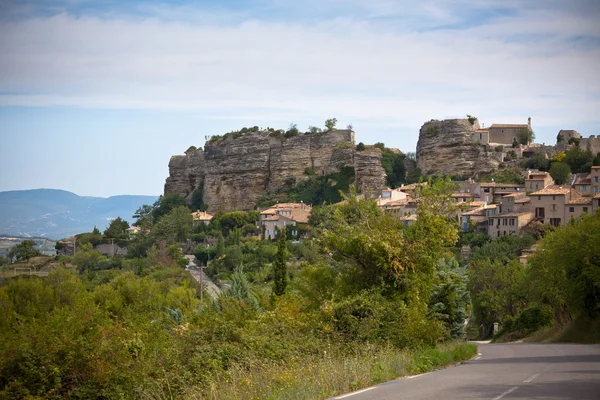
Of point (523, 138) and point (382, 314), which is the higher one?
point (523, 138)

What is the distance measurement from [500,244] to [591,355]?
187 feet

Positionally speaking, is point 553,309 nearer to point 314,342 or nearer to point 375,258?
point 375,258

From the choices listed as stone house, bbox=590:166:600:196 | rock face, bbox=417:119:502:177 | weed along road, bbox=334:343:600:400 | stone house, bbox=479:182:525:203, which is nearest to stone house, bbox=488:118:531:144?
rock face, bbox=417:119:502:177

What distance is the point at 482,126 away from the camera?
403ft

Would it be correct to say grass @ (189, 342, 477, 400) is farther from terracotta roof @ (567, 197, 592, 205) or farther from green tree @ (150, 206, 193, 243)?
green tree @ (150, 206, 193, 243)

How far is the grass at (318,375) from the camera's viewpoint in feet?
42.2

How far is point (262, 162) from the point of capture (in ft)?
422

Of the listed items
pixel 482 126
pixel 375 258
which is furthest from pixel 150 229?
pixel 375 258

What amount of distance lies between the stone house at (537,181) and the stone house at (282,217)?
2652 centimetres

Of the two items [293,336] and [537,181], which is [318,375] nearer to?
[293,336]


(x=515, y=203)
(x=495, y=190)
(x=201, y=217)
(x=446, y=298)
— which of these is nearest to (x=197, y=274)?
(x=515, y=203)

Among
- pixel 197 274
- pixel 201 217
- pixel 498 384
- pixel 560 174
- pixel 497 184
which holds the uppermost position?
pixel 560 174

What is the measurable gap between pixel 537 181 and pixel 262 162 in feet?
154

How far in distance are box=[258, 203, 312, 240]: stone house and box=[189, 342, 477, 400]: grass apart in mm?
81908
